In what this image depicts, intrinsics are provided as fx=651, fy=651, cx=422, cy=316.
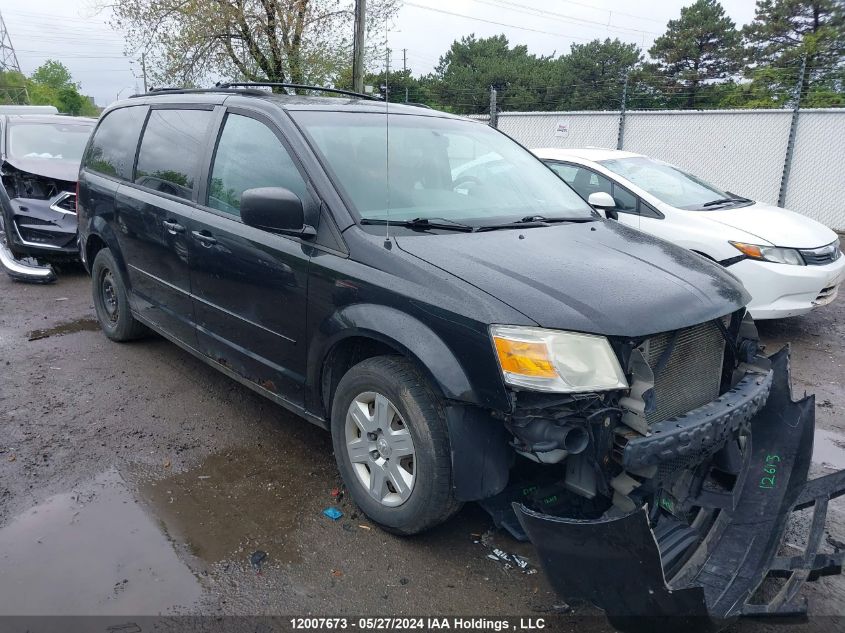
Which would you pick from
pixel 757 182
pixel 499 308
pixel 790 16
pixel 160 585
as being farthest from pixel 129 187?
pixel 790 16

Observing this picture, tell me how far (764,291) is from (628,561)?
435 cm

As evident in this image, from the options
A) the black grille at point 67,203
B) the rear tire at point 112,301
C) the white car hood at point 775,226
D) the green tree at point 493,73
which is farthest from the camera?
the green tree at point 493,73

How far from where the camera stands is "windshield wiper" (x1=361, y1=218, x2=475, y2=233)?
306cm

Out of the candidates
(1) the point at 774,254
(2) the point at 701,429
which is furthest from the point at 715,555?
(1) the point at 774,254

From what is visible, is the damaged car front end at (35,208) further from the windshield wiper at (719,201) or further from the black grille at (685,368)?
the black grille at (685,368)

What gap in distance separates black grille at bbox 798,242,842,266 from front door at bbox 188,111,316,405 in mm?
4681

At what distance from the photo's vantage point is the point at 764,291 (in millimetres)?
5664

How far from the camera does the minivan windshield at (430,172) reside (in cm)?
323

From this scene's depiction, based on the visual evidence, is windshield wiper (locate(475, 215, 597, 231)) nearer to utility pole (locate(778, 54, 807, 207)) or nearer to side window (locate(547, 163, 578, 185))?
side window (locate(547, 163, 578, 185))

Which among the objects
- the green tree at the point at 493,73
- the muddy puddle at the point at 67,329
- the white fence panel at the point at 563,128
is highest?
the green tree at the point at 493,73

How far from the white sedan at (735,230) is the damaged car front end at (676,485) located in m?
2.83

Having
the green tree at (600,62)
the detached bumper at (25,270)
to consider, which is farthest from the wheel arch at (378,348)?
the green tree at (600,62)

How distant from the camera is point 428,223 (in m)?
3.09

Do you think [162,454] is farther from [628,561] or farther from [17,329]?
[17,329]
